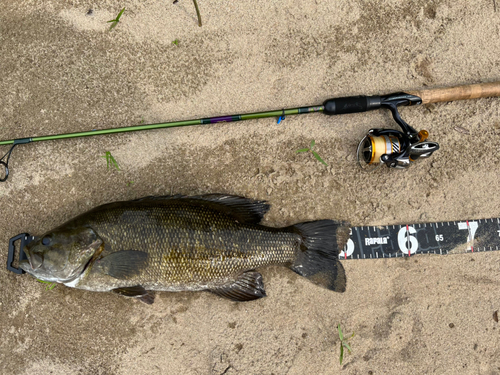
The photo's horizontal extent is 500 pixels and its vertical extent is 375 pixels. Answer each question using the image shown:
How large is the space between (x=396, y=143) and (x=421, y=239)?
84 cm

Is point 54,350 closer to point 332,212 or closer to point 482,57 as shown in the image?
point 332,212

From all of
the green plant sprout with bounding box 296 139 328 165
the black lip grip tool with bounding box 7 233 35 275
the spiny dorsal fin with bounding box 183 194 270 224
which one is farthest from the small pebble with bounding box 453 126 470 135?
the black lip grip tool with bounding box 7 233 35 275

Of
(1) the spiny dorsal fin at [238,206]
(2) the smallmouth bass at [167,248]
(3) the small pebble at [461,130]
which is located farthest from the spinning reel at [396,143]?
(1) the spiny dorsal fin at [238,206]

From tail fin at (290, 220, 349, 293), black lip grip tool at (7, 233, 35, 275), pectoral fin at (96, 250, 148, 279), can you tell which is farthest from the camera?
black lip grip tool at (7, 233, 35, 275)

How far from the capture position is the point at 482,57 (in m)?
2.92

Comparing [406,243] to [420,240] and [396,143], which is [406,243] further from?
[396,143]

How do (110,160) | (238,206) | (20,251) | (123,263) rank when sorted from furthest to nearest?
(110,160) → (20,251) → (238,206) → (123,263)

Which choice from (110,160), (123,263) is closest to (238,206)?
(123,263)

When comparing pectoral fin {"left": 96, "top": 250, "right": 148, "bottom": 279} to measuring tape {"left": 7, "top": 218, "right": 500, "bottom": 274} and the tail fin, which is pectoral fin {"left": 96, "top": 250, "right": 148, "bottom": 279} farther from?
the tail fin

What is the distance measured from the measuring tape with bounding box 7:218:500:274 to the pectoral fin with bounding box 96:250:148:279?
988 millimetres

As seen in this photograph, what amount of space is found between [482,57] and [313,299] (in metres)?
2.57

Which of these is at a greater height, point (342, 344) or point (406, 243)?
point (406, 243)

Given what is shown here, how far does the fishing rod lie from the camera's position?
2.62m

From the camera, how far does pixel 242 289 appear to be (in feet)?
8.52
